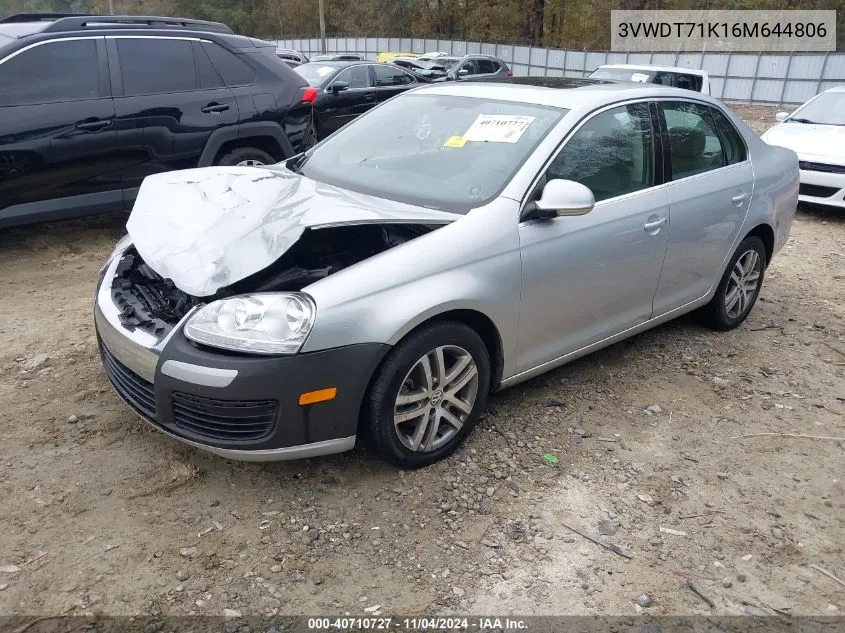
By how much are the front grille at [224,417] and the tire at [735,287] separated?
3.33m

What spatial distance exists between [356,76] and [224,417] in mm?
10179

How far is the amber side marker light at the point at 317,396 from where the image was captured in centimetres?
262

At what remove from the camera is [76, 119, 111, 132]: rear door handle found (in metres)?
5.52

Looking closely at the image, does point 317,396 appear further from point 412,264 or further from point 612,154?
point 612,154

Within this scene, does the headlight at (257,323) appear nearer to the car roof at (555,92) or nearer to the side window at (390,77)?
the car roof at (555,92)

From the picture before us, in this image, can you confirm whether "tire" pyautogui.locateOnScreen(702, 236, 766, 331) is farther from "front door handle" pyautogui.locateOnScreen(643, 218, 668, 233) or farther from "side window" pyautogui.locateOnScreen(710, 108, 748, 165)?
"front door handle" pyautogui.locateOnScreen(643, 218, 668, 233)

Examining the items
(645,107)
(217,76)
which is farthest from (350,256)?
(217,76)

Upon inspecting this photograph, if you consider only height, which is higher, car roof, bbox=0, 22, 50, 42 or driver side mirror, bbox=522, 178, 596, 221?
car roof, bbox=0, 22, 50, 42

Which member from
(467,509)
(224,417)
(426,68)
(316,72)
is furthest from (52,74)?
(426,68)

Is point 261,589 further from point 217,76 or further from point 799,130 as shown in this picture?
point 799,130

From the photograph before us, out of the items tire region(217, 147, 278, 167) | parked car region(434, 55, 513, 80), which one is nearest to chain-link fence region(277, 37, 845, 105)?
parked car region(434, 55, 513, 80)

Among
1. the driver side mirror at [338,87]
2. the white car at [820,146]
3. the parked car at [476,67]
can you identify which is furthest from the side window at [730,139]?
the parked car at [476,67]

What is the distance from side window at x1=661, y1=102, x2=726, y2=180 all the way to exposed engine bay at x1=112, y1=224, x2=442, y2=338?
186 centimetres

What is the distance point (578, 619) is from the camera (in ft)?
7.80
